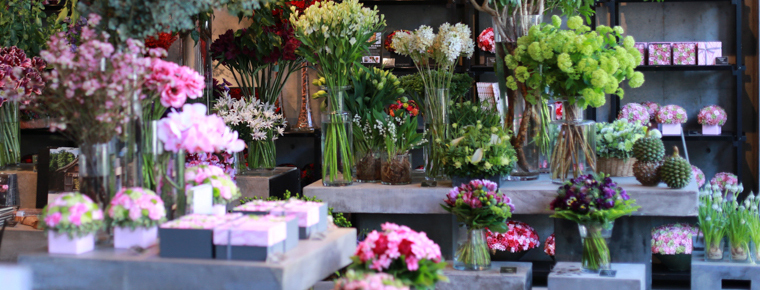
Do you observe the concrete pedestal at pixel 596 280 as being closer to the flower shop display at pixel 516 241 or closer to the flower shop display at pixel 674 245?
the flower shop display at pixel 516 241

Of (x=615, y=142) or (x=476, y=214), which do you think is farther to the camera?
(x=615, y=142)

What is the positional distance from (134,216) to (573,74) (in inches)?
68.7

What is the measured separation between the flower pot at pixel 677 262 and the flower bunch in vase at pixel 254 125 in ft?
6.54

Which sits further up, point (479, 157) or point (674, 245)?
point (479, 157)

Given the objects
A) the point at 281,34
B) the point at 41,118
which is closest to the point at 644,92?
the point at 281,34

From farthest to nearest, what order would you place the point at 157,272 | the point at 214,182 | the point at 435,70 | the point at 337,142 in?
the point at 435,70, the point at 337,142, the point at 214,182, the point at 157,272

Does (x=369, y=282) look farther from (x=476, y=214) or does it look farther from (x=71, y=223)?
(x=476, y=214)

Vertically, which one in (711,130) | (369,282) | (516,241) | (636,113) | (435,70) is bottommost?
(516,241)

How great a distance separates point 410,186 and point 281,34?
1278 millimetres

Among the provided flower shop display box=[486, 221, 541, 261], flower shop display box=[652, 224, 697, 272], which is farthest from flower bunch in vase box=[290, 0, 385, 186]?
flower shop display box=[652, 224, 697, 272]

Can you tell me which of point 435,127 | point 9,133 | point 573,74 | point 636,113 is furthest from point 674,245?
point 9,133

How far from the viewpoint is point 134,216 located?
1598 mm

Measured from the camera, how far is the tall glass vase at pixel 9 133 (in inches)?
122

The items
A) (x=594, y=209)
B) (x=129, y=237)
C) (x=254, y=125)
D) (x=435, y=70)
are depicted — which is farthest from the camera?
(x=254, y=125)
